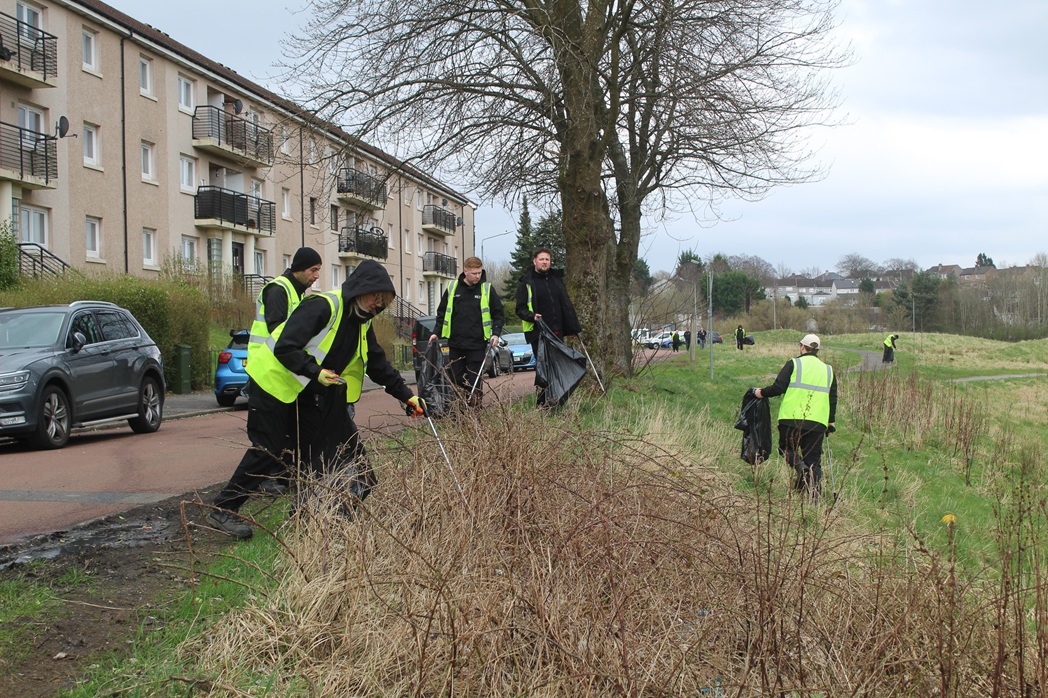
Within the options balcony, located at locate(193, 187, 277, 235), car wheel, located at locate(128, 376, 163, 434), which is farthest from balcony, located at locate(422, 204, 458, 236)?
car wheel, located at locate(128, 376, 163, 434)

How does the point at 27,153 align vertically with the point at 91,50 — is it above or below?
below

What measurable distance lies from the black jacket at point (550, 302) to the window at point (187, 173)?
2589 centimetres

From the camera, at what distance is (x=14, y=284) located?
20828mm

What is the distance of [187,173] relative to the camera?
3362 cm

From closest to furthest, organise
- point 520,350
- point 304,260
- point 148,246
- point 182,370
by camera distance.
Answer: point 304,260 < point 182,370 < point 520,350 < point 148,246

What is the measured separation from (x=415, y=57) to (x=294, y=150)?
9.30 ft

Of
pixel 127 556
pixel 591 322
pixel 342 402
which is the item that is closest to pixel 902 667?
pixel 342 402

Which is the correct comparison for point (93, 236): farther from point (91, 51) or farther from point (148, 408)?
point (148, 408)

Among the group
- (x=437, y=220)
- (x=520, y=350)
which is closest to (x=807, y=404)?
(x=520, y=350)

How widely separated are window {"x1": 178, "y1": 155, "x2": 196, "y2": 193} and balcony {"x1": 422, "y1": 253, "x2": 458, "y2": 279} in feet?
83.5

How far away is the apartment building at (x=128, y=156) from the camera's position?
25188 mm

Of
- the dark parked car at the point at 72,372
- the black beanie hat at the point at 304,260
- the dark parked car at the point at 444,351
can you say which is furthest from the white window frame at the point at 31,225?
the black beanie hat at the point at 304,260

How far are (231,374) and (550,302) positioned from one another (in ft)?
30.6

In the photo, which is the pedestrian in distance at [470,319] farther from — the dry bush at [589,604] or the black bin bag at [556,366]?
the dry bush at [589,604]
